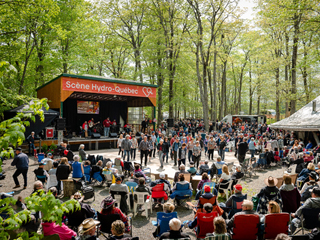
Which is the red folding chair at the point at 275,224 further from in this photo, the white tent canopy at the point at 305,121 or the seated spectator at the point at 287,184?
the white tent canopy at the point at 305,121

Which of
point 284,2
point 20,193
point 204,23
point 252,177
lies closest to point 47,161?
point 20,193

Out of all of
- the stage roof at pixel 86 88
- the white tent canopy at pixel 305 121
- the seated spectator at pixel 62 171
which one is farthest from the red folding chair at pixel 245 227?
the stage roof at pixel 86 88

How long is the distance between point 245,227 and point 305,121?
13737 millimetres

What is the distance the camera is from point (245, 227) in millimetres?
3834

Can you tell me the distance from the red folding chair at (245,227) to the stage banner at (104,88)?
14.4m

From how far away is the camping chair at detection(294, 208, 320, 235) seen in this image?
433 centimetres

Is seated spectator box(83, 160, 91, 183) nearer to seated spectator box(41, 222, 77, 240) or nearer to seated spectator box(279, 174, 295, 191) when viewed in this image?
seated spectator box(41, 222, 77, 240)

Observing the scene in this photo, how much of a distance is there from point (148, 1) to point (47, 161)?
2306 cm

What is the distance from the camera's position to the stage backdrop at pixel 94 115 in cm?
2050

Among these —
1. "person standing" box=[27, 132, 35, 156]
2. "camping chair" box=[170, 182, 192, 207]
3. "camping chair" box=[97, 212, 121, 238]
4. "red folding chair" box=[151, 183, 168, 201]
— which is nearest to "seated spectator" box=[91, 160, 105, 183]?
"red folding chair" box=[151, 183, 168, 201]

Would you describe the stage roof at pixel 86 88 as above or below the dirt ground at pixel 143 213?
above

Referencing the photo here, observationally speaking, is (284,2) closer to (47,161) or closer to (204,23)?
(204,23)

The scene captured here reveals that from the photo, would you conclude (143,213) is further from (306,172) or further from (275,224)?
(306,172)

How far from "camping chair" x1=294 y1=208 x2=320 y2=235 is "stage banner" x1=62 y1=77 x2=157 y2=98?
14.9 metres
